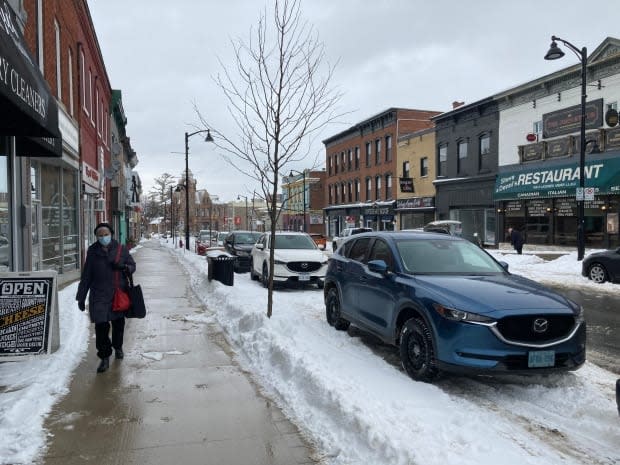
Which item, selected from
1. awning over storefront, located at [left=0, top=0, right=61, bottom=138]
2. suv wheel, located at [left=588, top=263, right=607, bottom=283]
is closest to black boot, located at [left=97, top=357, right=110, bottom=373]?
awning over storefront, located at [left=0, top=0, right=61, bottom=138]

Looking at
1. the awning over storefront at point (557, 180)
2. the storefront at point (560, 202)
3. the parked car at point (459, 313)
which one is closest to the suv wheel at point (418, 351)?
the parked car at point (459, 313)

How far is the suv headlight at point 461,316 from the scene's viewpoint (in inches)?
193

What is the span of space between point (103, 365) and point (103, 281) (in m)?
0.99

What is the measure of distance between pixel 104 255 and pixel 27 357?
141 cm

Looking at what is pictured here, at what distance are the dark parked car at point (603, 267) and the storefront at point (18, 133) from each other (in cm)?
1361

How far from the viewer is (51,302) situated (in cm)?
613

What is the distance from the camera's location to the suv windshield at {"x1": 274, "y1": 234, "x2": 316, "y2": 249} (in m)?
15.0

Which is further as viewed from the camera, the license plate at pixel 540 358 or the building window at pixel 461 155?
the building window at pixel 461 155

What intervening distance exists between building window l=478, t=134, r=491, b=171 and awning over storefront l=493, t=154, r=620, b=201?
6.05 feet

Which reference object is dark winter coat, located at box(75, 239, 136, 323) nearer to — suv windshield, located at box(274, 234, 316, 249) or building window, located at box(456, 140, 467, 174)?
suv windshield, located at box(274, 234, 316, 249)

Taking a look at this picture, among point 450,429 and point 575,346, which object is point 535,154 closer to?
point 575,346

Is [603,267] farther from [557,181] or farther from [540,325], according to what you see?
[557,181]

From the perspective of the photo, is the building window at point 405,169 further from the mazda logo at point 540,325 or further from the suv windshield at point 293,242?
the mazda logo at point 540,325

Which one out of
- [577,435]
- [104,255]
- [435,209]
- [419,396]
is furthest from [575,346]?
[435,209]
